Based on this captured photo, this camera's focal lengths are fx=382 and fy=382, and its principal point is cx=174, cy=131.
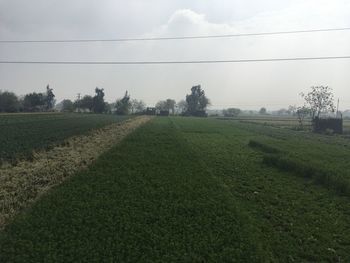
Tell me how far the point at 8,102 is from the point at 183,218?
104520mm

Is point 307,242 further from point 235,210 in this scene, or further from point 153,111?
point 153,111

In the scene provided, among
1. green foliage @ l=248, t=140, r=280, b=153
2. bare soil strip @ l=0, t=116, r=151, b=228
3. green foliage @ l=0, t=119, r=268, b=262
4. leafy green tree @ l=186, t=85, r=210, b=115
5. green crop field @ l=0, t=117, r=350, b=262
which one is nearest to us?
green foliage @ l=0, t=119, r=268, b=262

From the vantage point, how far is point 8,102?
4094 inches

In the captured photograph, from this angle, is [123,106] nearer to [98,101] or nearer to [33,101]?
[98,101]

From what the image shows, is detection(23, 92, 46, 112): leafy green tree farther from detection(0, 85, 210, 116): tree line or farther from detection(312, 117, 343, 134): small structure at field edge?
detection(312, 117, 343, 134): small structure at field edge

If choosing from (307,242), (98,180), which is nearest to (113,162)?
(98,180)

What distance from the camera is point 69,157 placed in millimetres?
20406

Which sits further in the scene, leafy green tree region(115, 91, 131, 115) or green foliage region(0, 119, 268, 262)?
leafy green tree region(115, 91, 131, 115)

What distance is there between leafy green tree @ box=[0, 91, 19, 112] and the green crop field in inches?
3559

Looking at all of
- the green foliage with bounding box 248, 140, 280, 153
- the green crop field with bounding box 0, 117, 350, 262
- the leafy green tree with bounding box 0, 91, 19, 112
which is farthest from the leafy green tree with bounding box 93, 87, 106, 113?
the green crop field with bounding box 0, 117, 350, 262

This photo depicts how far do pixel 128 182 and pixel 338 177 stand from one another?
886 cm

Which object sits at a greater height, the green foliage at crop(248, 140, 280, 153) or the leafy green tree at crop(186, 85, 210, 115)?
the leafy green tree at crop(186, 85, 210, 115)

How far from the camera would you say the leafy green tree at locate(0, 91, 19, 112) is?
327 ft

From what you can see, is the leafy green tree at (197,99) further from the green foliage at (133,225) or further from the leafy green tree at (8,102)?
the green foliage at (133,225)
